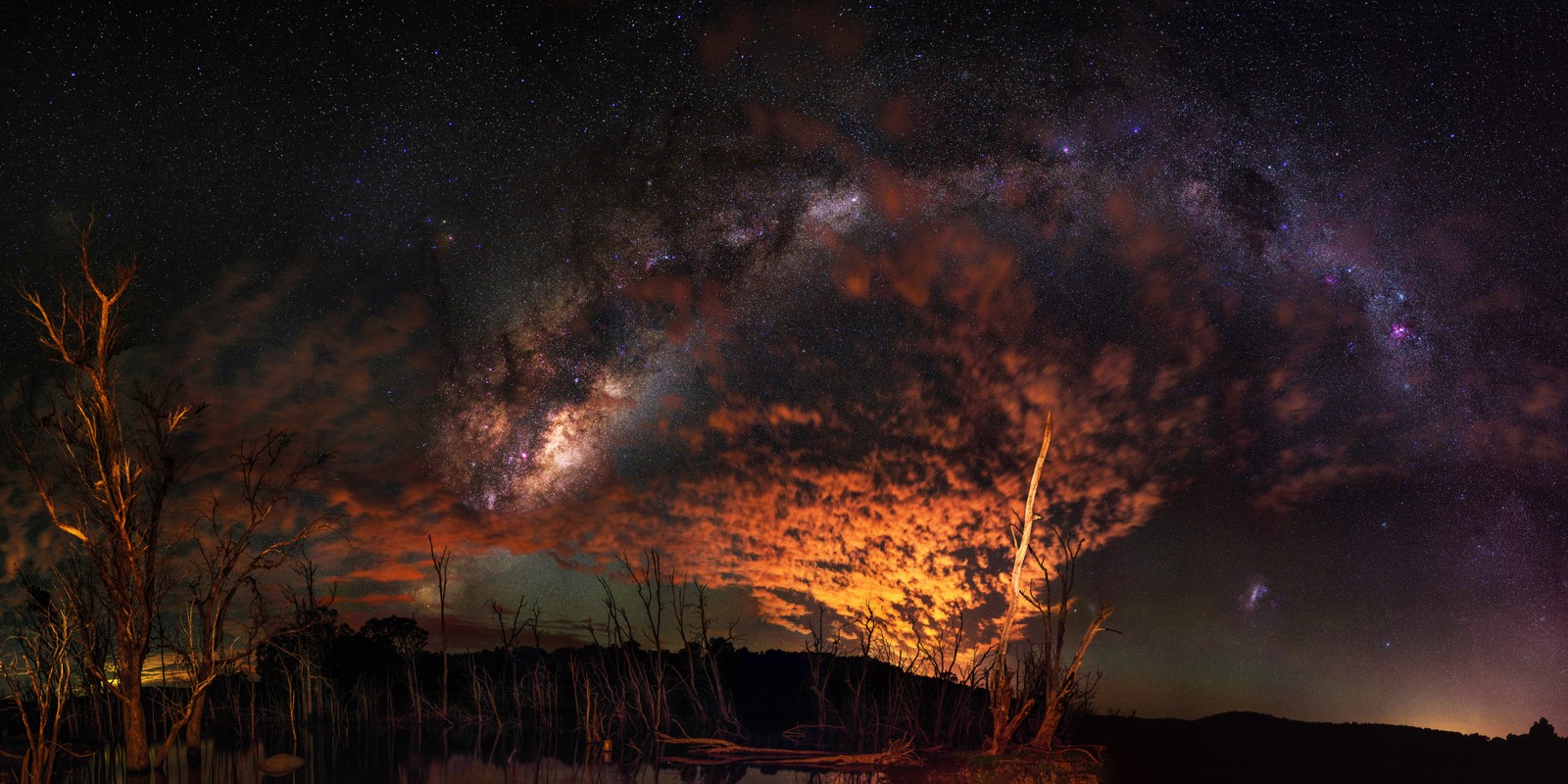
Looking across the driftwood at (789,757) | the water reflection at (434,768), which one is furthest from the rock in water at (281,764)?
the driftwood at (789,757)

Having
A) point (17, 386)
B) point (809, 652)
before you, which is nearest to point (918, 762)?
point (809, 652)

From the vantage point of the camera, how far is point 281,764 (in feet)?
54.5

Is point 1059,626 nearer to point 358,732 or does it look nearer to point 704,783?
point 704,783

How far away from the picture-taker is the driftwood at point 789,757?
17484 millimetres

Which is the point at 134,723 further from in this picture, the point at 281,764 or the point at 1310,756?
the point at 1310,756

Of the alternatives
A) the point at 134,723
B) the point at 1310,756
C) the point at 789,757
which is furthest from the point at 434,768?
the point at 1310,756

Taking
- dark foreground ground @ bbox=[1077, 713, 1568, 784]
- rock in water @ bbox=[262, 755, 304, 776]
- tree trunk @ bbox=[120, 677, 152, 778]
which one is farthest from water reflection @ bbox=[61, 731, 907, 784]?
dark foreground ground @ bbox=[1077, 713, 1568, 784]

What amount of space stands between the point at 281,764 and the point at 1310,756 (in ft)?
150

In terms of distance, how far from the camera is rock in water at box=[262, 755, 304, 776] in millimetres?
15922

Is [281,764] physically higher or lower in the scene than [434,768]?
higher

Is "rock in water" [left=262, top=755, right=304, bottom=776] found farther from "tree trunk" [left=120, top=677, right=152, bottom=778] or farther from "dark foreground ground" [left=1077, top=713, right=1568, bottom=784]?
"dark foreground ground" [left=1077, top=713, right=1568, bottom=784]

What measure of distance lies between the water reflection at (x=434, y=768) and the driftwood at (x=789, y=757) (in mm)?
771

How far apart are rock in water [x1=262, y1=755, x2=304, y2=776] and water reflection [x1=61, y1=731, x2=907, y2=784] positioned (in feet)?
0.62

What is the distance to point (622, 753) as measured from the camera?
1978 cm
